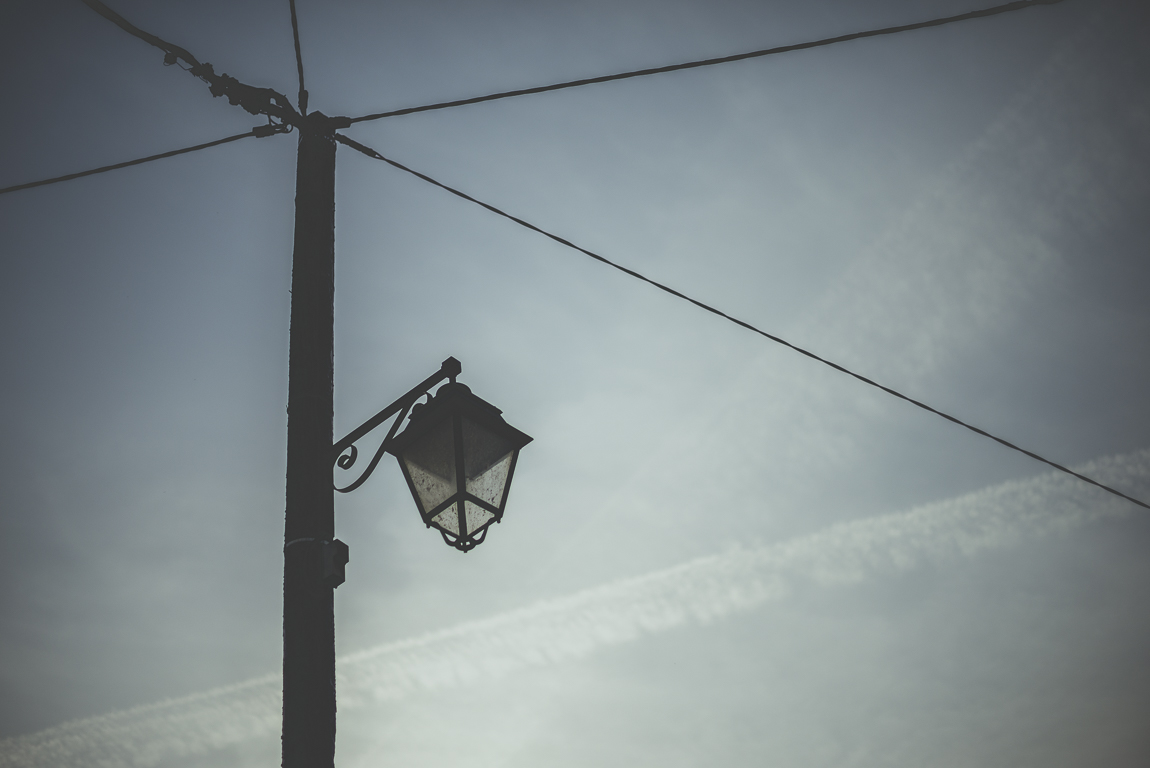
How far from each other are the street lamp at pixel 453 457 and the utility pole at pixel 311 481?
0.23 metres

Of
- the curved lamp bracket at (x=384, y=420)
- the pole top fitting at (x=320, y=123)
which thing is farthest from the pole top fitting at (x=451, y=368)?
the pole top fitting at (x=320, y=123)

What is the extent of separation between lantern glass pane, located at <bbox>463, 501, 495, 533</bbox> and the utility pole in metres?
0.61

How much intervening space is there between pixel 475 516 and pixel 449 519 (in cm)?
13

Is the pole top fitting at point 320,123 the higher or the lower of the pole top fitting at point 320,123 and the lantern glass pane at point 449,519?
the higher

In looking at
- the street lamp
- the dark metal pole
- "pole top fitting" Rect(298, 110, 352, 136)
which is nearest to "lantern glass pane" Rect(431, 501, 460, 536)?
the street lamp

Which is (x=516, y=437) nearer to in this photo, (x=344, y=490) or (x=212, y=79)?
(x=344, y=490)

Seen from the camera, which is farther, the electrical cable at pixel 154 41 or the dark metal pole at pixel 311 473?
the electrical cable at pixel 154 41

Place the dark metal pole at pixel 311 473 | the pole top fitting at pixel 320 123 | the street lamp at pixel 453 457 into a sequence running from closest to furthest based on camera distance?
1. the dark metal pole at pixel 311 473
2. the street lamp at pixel 453 457
3. the pole top fitting at pixel 320 123

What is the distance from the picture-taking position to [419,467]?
3.64 m

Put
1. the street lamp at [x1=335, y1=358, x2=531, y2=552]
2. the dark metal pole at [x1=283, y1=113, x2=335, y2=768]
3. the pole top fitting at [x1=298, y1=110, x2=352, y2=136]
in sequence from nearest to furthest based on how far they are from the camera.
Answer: the dark metal pole at [x1=283, y1=113, x2=335, y2=768] < the street lamp at [x1=335, y1=358, x2=531, y2=552] < the pole top fitting at [x1=298, y1=110, x2=352, y2=136]

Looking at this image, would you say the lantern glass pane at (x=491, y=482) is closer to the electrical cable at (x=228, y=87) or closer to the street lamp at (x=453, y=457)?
the street lamp at (x=453, y=457)

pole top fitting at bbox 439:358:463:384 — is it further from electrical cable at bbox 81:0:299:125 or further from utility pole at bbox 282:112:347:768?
electrical cable at bbox 81:0:299:125

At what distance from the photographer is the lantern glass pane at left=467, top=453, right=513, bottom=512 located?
11.6 feet

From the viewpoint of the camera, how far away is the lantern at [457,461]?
3.53m
